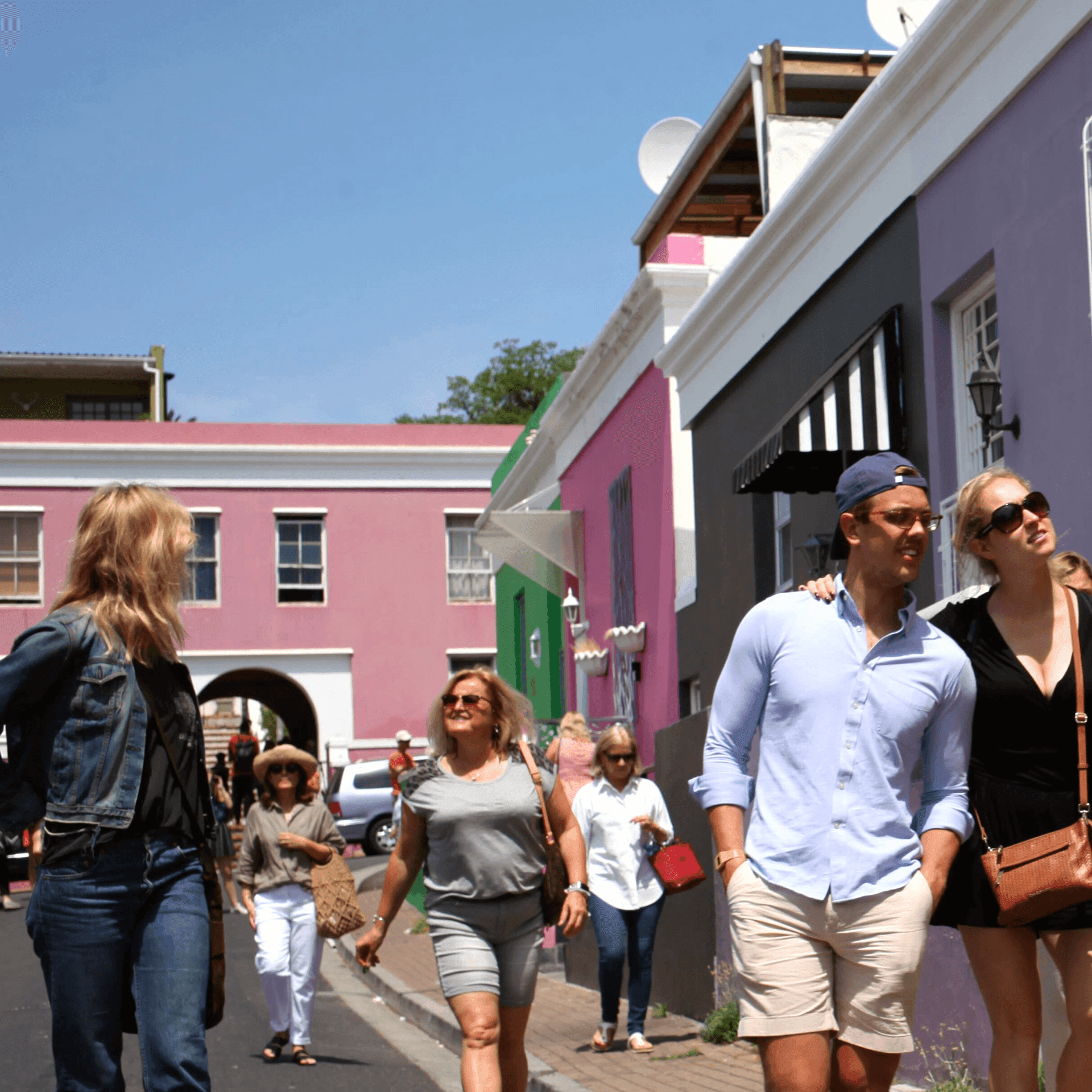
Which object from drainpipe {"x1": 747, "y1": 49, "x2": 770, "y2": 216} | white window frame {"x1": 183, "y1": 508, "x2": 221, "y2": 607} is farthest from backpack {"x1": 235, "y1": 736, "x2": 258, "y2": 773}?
drainpipe {"x1": 747, "y1": 49, "x2": 770, "y2": 216}

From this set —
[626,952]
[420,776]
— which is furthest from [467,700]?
[626,952]

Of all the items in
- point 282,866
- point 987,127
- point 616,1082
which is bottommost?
point 616,1082

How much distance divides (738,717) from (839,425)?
20.9 feet

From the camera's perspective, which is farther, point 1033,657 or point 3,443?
point 3,443

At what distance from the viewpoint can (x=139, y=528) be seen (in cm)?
398

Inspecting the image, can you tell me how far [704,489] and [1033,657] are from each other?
1020 cm

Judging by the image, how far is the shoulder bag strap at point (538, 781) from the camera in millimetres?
6008

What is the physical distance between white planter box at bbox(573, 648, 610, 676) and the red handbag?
9.55 metres

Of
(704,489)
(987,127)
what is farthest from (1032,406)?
(704,489)

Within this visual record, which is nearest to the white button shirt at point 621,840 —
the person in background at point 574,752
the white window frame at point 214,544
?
the person in background at point 574,752

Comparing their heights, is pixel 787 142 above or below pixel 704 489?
above

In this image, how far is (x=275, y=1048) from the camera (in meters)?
9.64

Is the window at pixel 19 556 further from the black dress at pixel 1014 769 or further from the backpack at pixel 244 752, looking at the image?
the black dress at pixel 1014 769

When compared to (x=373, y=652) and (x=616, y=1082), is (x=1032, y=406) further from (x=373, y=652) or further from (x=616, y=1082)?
(x=373, y=652)
